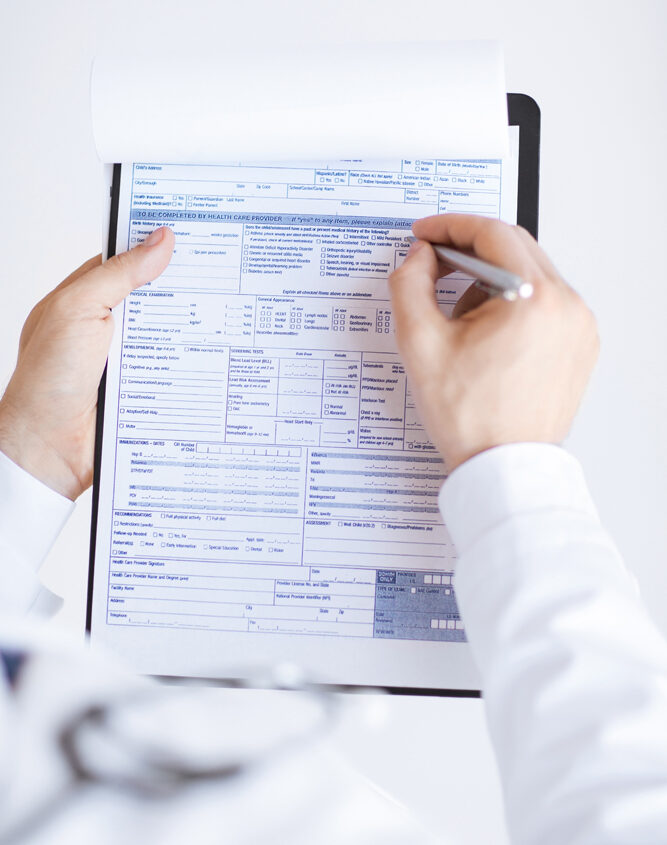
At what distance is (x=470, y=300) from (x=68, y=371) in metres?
0.30

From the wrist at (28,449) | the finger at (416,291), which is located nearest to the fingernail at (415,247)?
the finger at (416,291)

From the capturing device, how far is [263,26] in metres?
0.86

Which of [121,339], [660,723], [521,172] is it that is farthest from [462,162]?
[660,723]

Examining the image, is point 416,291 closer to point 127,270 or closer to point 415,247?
point 415,247

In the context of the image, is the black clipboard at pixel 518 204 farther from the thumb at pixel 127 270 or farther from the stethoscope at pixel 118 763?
the stethoscope at pixel 118 763

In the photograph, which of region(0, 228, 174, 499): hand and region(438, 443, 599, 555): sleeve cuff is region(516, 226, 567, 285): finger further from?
region(0, 228, 174, 499): hand

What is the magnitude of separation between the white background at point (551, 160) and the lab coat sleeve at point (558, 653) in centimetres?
48

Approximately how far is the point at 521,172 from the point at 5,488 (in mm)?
446

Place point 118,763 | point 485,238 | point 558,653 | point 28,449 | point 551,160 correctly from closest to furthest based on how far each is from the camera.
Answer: point 118,763 → point 558,653 → point 485,238 → point 28,449 → point 551,160

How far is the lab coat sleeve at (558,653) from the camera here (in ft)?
1.07

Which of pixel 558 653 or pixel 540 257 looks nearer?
pixel 558 653

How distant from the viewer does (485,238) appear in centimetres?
47

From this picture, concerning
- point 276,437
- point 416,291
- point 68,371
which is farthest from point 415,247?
point 68,371

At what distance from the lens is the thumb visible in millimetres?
535
